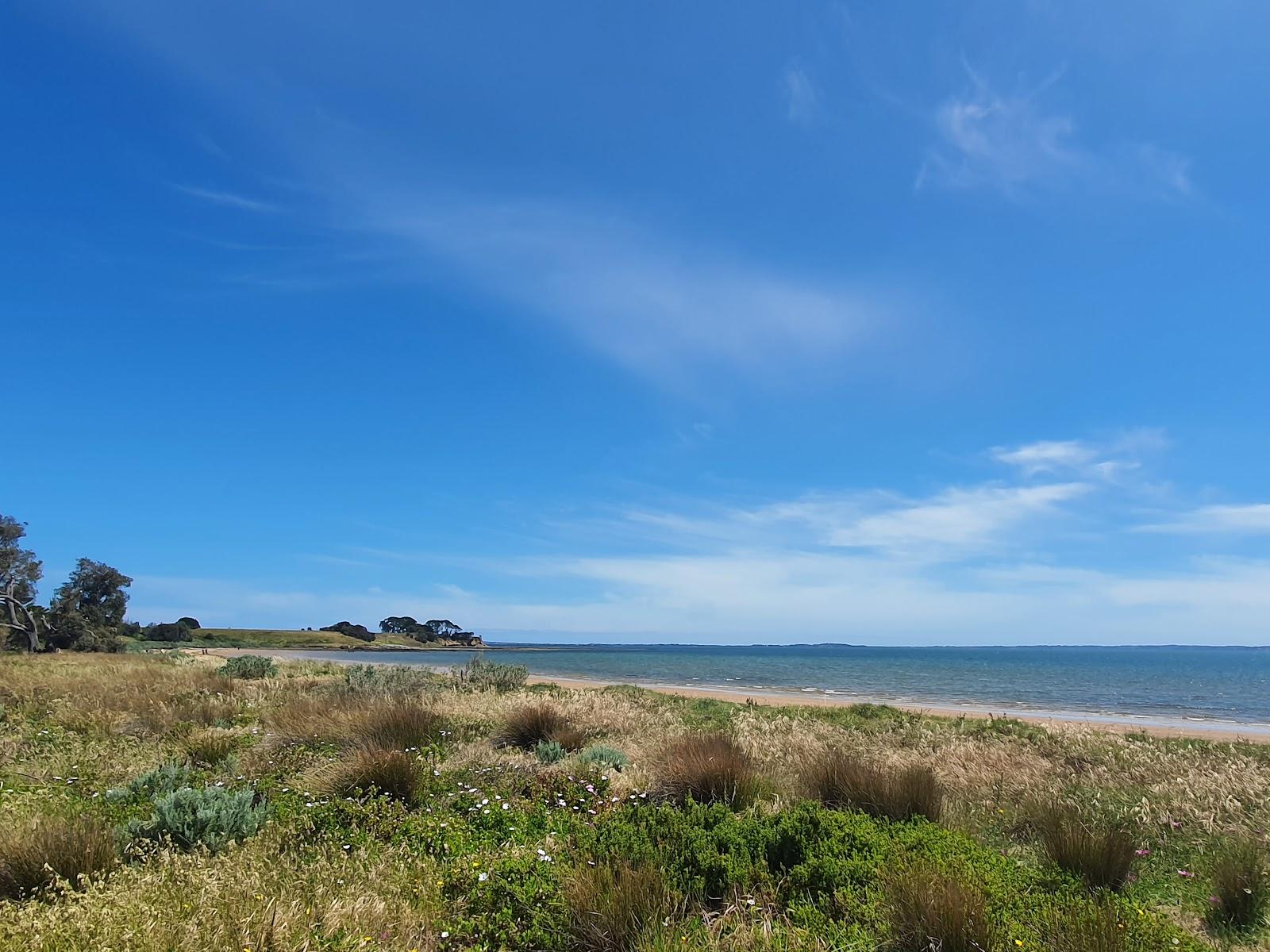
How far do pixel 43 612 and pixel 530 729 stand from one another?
53576 mm

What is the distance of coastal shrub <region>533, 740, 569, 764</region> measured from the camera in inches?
392

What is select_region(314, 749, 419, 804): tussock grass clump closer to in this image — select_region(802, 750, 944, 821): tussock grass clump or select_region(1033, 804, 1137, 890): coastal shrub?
select_region(802, 750, 944, 821): tussock grass clump

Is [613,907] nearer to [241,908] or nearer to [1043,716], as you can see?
[241,908]

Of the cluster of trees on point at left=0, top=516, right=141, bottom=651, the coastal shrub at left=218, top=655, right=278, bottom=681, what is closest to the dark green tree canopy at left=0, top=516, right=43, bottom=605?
the cluster of trees on point at left=0, top=516, right=141, bottom=651

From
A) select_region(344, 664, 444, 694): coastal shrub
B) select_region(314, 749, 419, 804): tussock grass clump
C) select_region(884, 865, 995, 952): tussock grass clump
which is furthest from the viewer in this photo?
select_region(344, 664, 444, 694): coastal shrub

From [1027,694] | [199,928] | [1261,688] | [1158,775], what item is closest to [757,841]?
[199,928]

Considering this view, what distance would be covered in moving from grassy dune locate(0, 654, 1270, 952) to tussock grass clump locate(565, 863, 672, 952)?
14 mm

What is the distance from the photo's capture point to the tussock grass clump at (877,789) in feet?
23.4

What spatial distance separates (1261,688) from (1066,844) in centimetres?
7310

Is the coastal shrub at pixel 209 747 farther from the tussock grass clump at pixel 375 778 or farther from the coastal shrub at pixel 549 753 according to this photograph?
the coastal shrub at pixel 549 753

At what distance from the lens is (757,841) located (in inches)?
218

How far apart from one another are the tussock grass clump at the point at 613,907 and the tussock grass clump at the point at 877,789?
311cm

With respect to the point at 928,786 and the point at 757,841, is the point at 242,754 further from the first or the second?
the point at 928,786

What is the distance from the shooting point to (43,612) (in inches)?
1923
